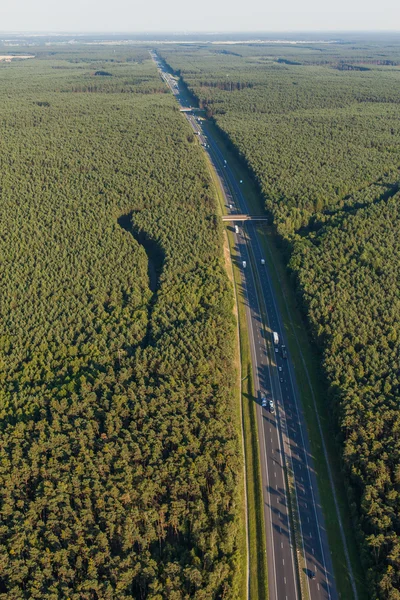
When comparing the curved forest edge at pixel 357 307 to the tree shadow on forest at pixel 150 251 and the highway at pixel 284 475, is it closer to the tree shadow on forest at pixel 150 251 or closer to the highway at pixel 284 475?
the highway at pixel 284 475

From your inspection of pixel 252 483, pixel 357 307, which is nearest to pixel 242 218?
pixel 357 307

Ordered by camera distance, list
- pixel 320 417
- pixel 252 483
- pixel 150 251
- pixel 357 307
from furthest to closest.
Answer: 1. pixel 150 251
2. pixel 357 307
3. pixel 320 417
4. pixel 252 483

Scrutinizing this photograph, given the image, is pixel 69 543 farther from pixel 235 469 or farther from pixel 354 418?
pixel 354 418

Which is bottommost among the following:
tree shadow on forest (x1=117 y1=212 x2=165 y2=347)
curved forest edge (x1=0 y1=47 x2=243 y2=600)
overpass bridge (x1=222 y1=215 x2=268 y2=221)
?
curved forest edge (x1=0 y1=47 x2=243 y2=600)

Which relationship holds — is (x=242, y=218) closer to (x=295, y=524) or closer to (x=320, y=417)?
(x=320, y=417)

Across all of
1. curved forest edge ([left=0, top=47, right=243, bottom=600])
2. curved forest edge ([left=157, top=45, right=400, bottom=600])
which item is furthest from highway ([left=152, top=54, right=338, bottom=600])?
curved forest edge ([left=0, top=47, right=243, bottom=600])

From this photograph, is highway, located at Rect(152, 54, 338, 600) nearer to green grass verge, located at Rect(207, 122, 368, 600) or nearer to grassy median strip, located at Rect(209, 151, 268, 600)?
grassy median strip, located at Rect(209, 151, 268, 600)
